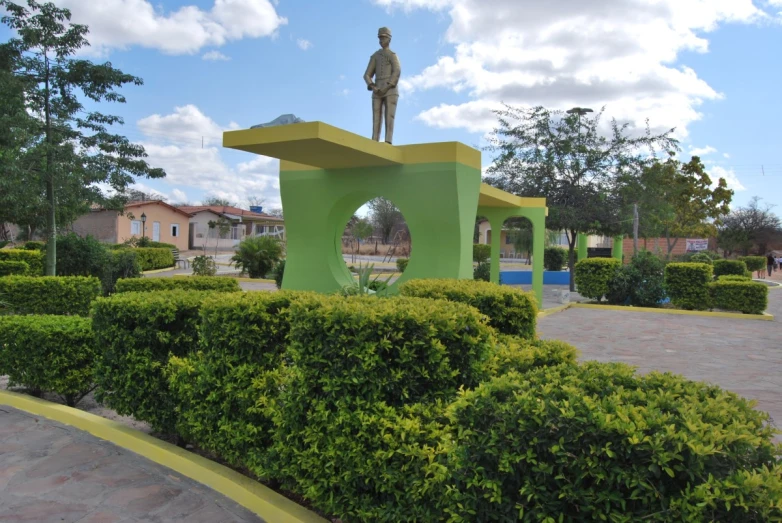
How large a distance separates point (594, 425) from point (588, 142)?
1964 centimetres

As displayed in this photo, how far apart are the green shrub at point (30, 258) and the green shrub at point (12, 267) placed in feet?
6.13

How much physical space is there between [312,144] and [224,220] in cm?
3813

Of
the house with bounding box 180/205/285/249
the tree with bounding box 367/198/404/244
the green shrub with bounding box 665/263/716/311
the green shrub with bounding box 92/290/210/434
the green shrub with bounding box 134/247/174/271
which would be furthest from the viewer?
the tree with bounding box 367/198/404/244

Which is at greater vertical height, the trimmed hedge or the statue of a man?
the statue of a man

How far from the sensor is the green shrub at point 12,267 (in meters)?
12.5

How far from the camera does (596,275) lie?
1595 cm

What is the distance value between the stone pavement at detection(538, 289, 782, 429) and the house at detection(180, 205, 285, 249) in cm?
3521

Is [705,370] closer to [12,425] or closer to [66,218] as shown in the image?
[12,425]

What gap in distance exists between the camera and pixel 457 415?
2346mm

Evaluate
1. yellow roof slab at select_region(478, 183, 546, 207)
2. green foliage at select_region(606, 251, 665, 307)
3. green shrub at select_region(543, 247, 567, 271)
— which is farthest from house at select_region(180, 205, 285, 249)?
green foliage at select_region(606, 251, 665, 307)

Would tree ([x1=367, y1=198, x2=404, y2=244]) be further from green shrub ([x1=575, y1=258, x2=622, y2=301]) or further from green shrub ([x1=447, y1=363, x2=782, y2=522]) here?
green shrub ([x1=447, y1=363, x2=782, y2=522])

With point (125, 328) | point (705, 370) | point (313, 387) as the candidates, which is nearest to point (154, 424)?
point (125, 328)

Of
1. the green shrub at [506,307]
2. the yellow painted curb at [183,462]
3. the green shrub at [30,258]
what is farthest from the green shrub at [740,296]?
the green shrub at [30,258]

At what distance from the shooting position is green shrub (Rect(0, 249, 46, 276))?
48.2ft
